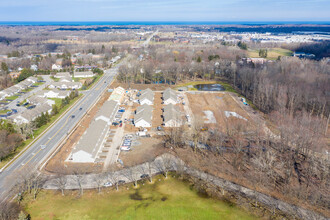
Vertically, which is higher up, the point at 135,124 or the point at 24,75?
the point at 24,75

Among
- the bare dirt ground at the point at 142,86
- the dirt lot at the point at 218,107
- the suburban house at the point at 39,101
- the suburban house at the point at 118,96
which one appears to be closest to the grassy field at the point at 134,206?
the dirt lot at the point at 218,107

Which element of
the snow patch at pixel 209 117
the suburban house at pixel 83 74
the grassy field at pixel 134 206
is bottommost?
the grassy field at pixel 134 206

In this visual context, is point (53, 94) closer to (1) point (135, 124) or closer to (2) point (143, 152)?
(1) point (135, 124)

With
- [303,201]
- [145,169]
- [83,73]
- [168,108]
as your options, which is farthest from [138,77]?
[303,201]

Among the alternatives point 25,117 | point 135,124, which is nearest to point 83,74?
point 25,117

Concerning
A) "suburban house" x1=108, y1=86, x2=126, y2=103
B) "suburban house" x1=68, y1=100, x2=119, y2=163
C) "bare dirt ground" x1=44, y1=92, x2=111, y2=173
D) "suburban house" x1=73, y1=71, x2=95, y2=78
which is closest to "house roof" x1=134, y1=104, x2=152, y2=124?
"suburban house" x1=68, y1=100, x2=119, y2=163

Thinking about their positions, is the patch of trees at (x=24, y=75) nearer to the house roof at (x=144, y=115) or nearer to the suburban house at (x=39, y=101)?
the suburban house at (x=39, y=101)

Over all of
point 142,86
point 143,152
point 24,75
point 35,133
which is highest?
point 24,75

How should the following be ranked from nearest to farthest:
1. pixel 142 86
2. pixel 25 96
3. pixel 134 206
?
pixel 134 206 → pixel 25 96 → pixel 142 86
